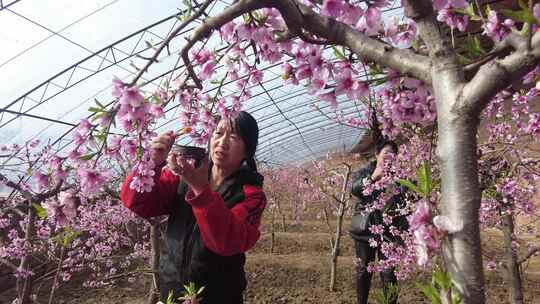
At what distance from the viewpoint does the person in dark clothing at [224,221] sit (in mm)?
1477

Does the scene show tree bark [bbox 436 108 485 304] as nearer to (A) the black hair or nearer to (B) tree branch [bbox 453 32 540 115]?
(B) tree branch [bbox 453 32 540 115]

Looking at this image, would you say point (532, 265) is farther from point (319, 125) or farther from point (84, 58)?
point (319, 125)

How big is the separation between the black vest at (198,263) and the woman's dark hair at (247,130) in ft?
0.53

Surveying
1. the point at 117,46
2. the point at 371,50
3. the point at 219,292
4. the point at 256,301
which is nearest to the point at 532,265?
the point at 256,301

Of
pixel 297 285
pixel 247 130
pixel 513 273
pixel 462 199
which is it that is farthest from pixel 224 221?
pixel 297 285

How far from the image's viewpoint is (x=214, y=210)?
1292 millimetres

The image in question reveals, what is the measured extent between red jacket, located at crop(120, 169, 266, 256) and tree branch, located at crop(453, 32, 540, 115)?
0.86 meters

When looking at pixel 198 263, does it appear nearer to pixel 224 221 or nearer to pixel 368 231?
pixel 224 221

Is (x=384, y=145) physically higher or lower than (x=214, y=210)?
higher

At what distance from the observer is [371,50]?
0.84 meters

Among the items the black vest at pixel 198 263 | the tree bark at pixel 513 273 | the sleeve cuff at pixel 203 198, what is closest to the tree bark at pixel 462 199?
the sleeve cuff at pixel 203 198

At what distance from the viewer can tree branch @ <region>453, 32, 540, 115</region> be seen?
646mm

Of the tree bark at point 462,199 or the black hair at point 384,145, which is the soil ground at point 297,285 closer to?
the black hair at point 384,145

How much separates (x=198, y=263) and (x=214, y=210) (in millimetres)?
411
